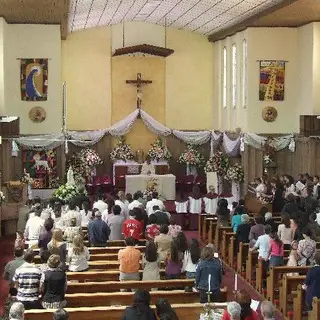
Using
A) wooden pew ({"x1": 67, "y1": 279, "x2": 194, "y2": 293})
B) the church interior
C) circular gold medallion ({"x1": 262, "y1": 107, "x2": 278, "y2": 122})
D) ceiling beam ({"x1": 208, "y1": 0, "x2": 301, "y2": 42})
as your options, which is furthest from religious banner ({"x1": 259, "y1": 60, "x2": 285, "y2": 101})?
wooden pew ({"x1": 67, "y1": 279, "x2": 194, "y2": 293})

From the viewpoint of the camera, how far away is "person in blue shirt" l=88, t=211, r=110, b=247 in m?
14.1

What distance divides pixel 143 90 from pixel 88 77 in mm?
2196

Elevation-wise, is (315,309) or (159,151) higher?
(159,151)

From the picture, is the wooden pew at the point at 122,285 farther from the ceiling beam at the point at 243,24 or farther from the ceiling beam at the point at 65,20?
the ceiling beam at the point at 243,24

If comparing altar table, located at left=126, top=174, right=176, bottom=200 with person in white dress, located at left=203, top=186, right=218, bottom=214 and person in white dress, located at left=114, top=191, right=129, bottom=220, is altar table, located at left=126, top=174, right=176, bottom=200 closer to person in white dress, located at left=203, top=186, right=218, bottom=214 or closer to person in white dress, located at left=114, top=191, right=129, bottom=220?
person in white dress, located at left=203, top=186, right=218, bottom=214

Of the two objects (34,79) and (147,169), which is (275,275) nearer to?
(147,169)

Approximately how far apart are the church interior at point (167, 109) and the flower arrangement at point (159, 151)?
0.05m

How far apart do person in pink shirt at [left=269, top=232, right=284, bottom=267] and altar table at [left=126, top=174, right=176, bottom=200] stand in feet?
38.5

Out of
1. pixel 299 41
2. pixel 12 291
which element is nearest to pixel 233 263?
pixel 12 291

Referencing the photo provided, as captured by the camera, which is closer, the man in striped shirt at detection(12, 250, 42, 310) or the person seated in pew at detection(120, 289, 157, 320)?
the person seated in pew at detection(120, 289, 157, 320)

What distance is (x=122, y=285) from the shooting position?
1098cm

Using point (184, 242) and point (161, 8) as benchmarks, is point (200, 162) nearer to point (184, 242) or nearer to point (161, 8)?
point (161, 8)

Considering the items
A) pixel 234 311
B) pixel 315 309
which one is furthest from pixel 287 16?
pixel 234 311

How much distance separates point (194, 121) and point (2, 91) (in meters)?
9.07
